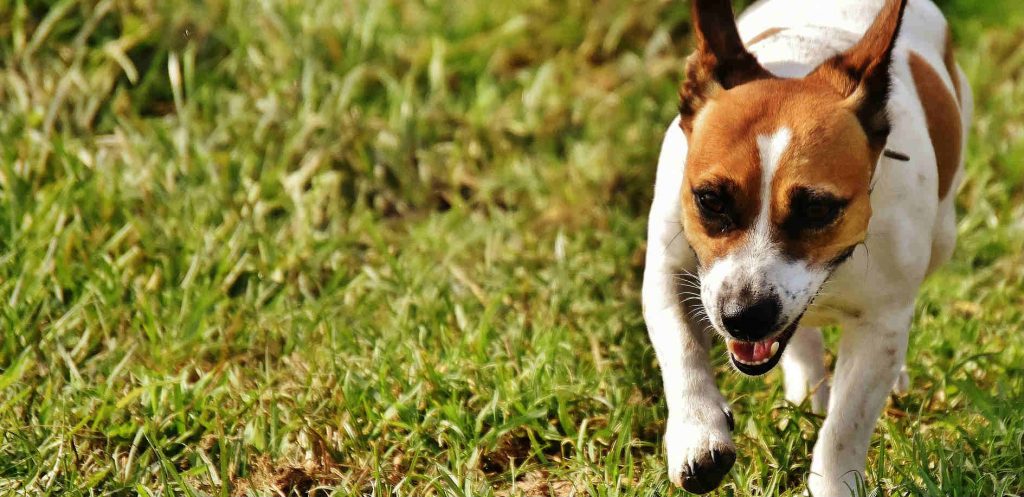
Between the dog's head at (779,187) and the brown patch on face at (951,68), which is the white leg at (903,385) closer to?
the brown patch on face at (951,68)

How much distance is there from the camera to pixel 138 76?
643 cm

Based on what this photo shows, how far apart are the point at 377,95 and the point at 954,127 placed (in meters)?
3.03

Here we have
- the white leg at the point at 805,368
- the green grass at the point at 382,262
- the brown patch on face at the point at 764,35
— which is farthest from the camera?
the white leg at the point at 805,368

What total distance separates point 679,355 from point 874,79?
951 millimetres

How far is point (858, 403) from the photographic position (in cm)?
390

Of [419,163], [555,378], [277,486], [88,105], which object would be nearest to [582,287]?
[555,378]

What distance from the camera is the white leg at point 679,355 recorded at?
12.3 ft

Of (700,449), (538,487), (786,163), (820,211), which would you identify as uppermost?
(786,163)

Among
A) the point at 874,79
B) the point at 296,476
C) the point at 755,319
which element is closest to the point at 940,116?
the point at 874,79

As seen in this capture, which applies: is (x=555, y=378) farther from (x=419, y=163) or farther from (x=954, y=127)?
(x=419, y=163)

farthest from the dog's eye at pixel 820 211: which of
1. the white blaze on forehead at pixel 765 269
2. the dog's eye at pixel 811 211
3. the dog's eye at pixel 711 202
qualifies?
the dog's eye at pixel 711 202

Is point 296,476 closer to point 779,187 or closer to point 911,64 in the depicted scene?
point 779,187

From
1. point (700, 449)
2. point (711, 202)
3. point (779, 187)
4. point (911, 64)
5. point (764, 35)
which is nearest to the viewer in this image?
point (779, 187)

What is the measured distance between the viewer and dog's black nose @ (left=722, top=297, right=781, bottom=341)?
3.53m
